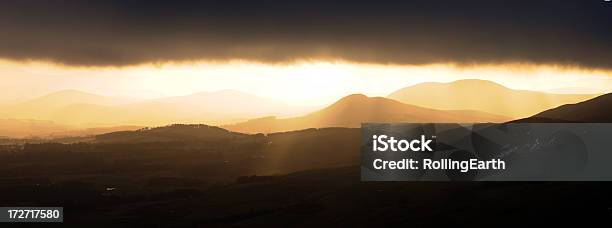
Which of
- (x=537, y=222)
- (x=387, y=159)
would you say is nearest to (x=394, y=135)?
(x=387, y=159)

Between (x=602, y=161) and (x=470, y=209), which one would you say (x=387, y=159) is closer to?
(x=470, y=209)

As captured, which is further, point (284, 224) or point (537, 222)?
point (284, 224)

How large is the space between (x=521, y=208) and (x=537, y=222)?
19665mm

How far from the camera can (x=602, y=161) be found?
182m

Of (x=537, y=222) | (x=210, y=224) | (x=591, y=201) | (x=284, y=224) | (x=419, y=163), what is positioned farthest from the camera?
(x=210, y=224)

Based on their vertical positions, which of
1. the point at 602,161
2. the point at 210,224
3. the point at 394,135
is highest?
the point at 394,135

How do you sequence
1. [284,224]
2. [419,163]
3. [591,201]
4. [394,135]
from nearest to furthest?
[394,135]
[419,163]
[591,201]
[284,224]

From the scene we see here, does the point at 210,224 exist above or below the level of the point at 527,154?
below

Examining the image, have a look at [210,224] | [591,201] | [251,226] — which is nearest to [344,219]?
[251,226]

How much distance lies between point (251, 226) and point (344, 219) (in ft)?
89.3

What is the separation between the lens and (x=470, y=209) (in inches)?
7357

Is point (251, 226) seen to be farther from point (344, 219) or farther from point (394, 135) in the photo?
point (394, 135)

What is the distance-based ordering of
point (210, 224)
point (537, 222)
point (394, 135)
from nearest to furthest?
1. point (394, 135)
2. point (537, 222)
3. point (210, 224)

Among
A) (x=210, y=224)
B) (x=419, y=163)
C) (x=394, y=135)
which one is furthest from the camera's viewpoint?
(x=210, y=224)
